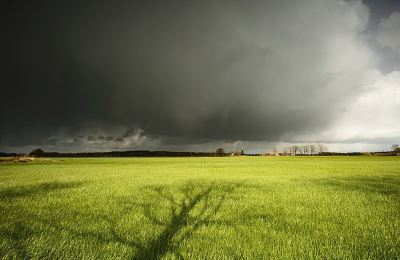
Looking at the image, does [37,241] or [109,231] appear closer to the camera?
[37,241]

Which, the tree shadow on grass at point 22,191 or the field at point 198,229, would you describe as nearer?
the field at point 198,229

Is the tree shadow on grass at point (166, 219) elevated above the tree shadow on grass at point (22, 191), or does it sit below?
above

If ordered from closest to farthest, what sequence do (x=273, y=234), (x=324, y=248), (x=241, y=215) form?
(x=324, y=248)
(x=273, y=234)
(x=241, y=215)

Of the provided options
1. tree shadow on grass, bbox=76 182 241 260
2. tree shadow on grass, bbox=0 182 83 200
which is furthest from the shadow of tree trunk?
tree shadow on grass, bbox=0 182 83 200

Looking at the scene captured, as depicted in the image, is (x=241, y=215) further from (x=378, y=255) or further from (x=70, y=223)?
(x=70, y=223)

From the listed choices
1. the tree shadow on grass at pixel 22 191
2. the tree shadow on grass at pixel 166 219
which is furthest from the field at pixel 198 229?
the tree shadow on grass at pixel 22 191

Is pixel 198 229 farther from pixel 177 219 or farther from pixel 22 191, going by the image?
pixel 22 191

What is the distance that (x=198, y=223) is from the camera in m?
3.63

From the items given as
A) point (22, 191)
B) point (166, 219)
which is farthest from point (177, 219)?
point (22, 191)

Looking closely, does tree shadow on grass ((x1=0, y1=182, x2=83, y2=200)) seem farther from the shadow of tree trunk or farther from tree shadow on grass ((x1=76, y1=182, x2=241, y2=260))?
the shadow of tree trunk

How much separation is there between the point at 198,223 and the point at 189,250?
105 cm

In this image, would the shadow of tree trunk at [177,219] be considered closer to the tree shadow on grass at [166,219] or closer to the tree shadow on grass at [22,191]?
the tree shadow on grass at [166,219]

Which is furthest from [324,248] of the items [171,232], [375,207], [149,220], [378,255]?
[375,207]

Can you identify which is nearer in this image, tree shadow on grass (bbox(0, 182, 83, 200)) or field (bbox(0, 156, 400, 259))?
field (bbox(0, 156, 400, 259))
